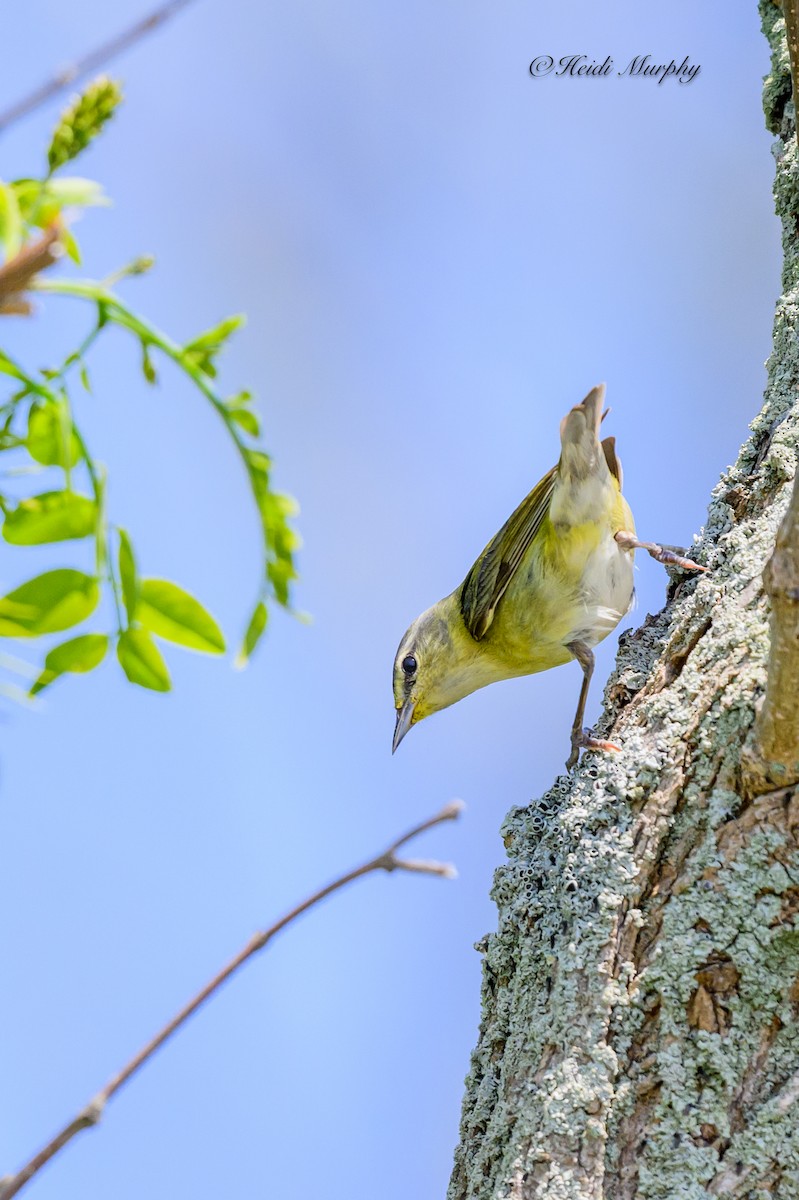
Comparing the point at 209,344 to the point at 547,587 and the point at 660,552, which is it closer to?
the point at 660,552

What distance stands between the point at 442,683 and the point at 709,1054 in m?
3.66

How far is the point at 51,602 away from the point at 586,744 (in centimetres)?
238

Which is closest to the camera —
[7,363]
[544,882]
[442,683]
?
[7,363]

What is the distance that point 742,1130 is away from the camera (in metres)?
2.25

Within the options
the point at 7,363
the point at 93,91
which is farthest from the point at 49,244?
the point at 7,363

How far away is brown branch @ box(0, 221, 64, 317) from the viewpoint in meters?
0.61

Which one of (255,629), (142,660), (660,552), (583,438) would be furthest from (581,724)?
(255,629)

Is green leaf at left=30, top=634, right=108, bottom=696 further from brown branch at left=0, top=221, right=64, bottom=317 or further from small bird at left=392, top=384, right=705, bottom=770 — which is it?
small bird at left=392, top=384, right=705, bottom=770

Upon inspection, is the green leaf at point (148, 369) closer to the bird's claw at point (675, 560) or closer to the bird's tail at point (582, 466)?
the bird's claw at point (675, 560)

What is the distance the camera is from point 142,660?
98 cm

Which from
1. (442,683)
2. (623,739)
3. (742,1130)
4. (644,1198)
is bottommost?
(644,1198)

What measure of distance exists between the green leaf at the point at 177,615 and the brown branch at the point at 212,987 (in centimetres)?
24

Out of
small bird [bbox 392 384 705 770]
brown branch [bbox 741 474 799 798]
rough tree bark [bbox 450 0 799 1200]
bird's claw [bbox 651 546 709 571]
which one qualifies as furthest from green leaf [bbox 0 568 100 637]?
small bird [bbox 392 384 705 770]

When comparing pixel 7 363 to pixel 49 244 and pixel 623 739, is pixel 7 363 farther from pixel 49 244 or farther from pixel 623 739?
pixel 623 739
